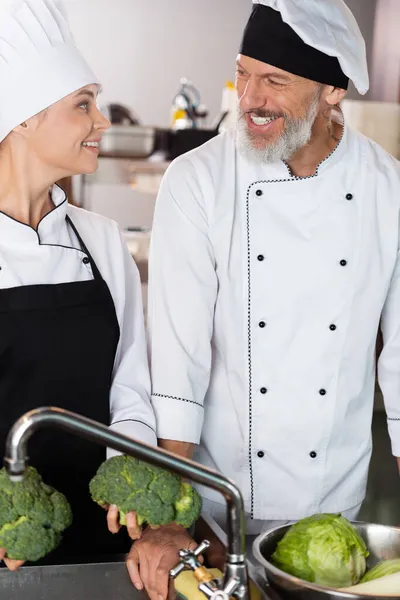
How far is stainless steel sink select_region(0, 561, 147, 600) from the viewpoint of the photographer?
1.60m

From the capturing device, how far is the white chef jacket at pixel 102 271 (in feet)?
6.46

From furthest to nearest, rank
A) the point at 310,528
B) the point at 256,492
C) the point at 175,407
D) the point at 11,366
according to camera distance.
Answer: the point at 256,492, the point at 175,407, the point at 11,366, the point at 310,528

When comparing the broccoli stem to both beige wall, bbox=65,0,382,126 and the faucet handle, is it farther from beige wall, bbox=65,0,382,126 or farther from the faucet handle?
beige wall, bbox=65,0,382,126

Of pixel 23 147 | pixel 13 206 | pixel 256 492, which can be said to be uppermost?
pixel 23 147

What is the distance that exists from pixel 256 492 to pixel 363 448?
0.29 meters

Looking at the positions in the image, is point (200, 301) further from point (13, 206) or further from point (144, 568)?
point (144, 568)

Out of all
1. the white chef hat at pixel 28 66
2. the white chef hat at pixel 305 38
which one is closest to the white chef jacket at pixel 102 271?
the white chef hat at pixel 28 66

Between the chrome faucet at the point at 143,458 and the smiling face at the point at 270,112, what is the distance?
108 cm

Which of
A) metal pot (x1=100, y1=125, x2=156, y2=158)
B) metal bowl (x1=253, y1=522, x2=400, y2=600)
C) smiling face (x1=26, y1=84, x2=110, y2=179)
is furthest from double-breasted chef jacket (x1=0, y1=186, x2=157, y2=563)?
metal pot (x1=100, y1=125, x2=156, y2=158)

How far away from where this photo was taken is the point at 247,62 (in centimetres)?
211

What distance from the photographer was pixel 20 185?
2002mm

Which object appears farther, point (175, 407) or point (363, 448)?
point (363, 448)

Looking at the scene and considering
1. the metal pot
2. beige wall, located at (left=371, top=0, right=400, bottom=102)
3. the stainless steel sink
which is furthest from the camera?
beige wall, located at (left=371, top=0, right=400, bottom=102)

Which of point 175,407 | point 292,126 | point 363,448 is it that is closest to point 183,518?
point 175,407
